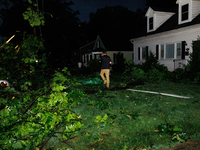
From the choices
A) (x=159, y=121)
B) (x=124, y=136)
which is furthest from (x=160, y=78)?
(x=124, y=136)

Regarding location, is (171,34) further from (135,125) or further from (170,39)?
(135,125)

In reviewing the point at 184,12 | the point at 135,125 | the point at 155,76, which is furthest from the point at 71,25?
the point at 135,125

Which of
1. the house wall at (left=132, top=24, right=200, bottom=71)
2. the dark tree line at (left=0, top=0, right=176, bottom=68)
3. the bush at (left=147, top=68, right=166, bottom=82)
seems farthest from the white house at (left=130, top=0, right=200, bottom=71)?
the dark tree line at (left=0, top=0, right=176, bottom=68)

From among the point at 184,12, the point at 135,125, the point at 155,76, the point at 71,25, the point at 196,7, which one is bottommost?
the point at 135,125

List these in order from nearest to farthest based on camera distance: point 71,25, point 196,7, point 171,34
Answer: point 196,7 → point 171,34 → point 71,25

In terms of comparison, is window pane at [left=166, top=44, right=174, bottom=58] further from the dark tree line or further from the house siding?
the dark tree line

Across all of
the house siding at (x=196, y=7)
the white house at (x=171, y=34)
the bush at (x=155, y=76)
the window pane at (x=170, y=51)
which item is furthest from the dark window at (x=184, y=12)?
the bush at (x=155, y=76)

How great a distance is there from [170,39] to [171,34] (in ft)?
1.39

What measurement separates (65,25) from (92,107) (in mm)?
32445

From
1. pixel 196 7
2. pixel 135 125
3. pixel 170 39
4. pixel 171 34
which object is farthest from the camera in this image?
pixel 170 39

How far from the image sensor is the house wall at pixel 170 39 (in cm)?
1385

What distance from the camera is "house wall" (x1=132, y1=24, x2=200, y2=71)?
545 inches

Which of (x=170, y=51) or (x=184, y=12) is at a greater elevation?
(x=184, y=12)

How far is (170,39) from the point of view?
1616 cm
